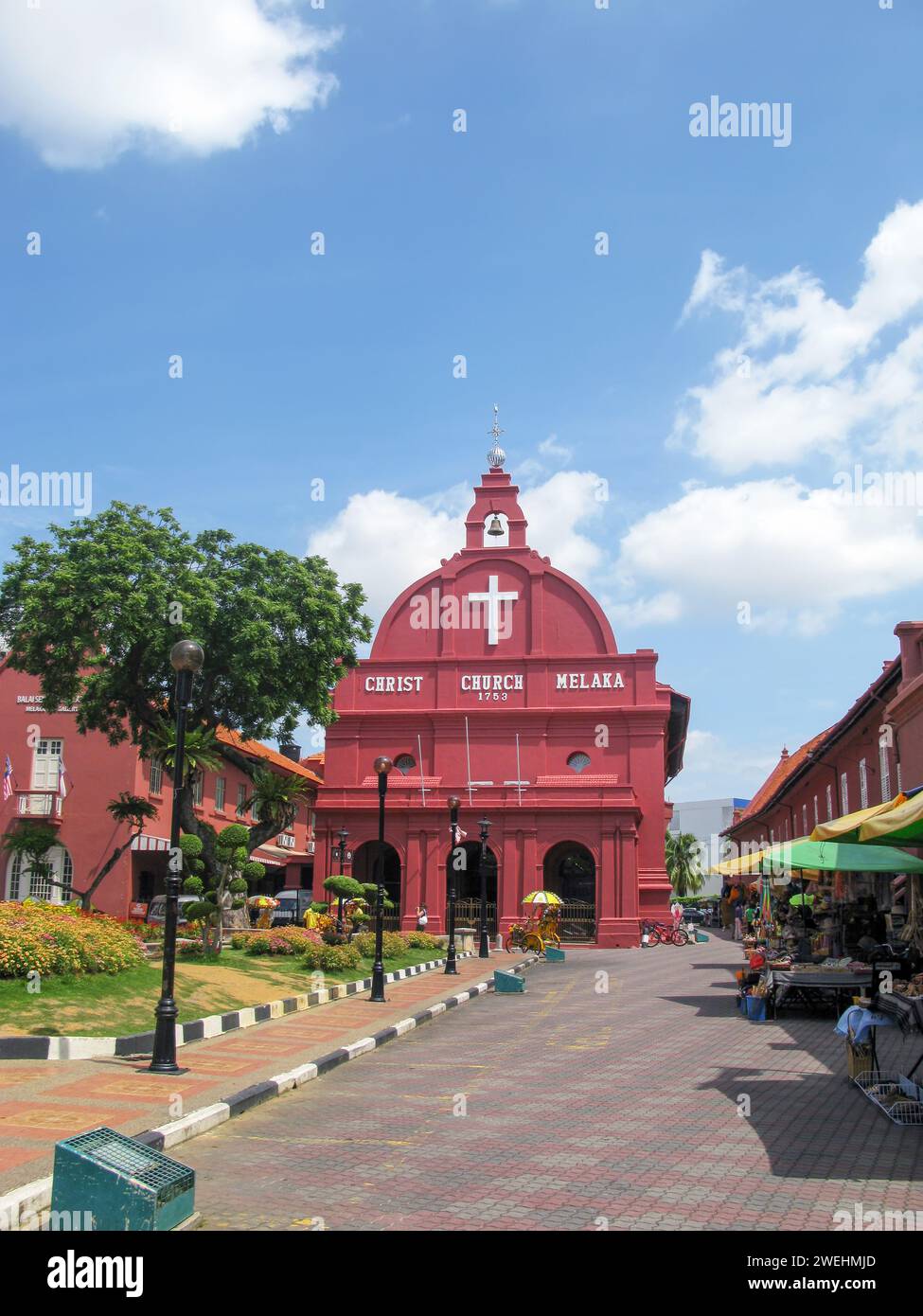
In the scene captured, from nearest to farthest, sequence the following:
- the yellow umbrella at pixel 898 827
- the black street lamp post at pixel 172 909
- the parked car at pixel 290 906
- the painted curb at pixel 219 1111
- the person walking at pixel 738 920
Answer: the painted curb at pixel 219 1111, the yellow umbrella at pixel 898 827, the black street lamp post at pixel 172 909, the parked car at pixel 290 906, the person walking at pixel 738 920

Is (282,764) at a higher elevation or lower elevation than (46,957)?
higher

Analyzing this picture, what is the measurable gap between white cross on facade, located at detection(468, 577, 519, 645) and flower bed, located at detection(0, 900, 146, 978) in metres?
27.6

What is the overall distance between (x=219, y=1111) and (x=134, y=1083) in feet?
5.15

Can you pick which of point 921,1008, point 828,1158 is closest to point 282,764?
point 921,1008

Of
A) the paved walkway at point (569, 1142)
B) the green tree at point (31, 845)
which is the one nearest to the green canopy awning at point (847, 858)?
the paved walkway at point (569, 1142)

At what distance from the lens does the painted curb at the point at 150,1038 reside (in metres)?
10.9

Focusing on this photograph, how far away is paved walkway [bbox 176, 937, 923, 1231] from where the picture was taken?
625cm

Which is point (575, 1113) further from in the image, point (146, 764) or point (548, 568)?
point (548, 568)

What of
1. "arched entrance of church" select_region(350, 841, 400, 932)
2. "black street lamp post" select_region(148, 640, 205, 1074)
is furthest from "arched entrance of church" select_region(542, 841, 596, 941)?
"black street lamp post" select_region(148, 640, 205, 1074)

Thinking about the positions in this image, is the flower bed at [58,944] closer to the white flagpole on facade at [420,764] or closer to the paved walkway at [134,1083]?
the paved walkway at [134,1083]

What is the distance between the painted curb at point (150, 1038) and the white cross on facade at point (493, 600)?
23977 mm

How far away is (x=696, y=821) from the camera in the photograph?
100375 millimetres

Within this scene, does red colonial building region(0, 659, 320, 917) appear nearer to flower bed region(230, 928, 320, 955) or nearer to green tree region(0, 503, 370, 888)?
green tree region(0, 503, 370, 888)
